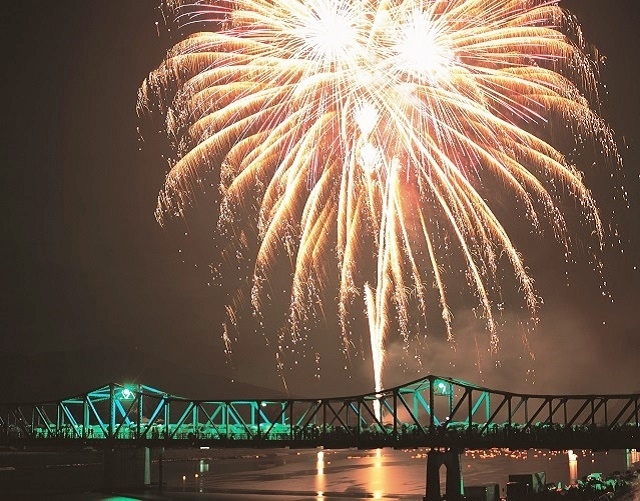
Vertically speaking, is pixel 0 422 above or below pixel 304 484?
above

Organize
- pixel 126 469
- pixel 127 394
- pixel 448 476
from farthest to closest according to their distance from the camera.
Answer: pixel 127 394, pixel 126 469, pixel 448 476

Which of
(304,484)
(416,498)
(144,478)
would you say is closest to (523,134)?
(416,498)

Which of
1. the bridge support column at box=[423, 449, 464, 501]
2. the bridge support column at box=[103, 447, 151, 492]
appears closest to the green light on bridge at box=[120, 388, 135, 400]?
the bridge support column at box=[103, 447, 151, 492]

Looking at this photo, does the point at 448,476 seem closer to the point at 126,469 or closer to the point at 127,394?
the point at 126,469

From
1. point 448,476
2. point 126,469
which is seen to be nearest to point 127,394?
point 126,469

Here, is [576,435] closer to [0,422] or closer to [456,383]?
[456,383]

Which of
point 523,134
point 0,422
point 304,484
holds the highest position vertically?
point 523,134

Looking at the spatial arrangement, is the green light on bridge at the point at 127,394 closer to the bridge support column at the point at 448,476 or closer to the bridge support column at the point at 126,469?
the bridge support column at the point at 126,469

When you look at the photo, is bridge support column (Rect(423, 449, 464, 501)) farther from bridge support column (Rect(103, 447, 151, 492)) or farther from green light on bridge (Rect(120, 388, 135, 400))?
green light on bridge (Rect(120, 388, 135, 400))

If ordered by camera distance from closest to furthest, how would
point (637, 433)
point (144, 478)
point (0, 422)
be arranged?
point (637, 433)
point (144, 478)
point (0, 422)
